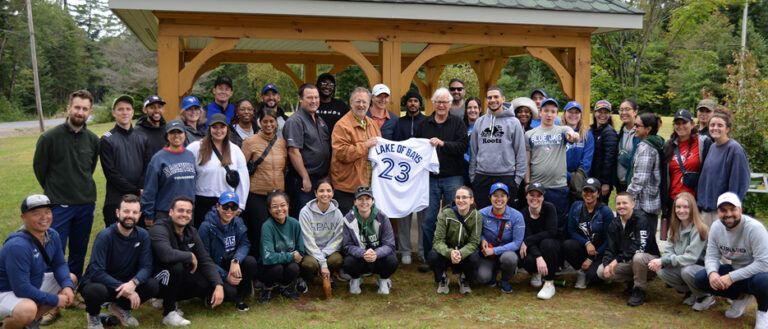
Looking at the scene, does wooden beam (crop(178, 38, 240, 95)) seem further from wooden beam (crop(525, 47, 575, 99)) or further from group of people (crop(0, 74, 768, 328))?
wooden beam (crop(525, 47, 575, 99))

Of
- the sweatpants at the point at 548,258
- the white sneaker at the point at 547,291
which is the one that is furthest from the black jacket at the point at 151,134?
the white sneaker at the point at 547,291

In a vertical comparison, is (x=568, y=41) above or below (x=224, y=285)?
above

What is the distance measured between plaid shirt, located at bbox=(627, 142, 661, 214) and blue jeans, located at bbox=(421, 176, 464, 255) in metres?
1.79

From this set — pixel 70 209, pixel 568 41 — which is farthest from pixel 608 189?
pixel 70 209

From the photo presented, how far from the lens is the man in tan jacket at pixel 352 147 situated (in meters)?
6.40

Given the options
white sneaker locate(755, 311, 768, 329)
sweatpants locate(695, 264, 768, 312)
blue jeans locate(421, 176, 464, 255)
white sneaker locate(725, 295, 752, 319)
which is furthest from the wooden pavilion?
white sneaker locate(755, 311, 768, 329)

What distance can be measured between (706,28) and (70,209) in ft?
117

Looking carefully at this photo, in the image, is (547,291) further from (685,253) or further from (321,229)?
(321,229)

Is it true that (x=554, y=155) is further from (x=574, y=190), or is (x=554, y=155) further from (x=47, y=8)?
(x=47, y=8)

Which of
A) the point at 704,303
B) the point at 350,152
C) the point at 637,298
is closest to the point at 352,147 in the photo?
the point at 350,152

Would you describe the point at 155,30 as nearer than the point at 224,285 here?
No

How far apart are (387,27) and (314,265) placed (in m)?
3.04

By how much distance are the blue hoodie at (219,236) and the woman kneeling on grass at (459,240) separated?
1.83 meters

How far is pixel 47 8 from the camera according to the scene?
170ft
